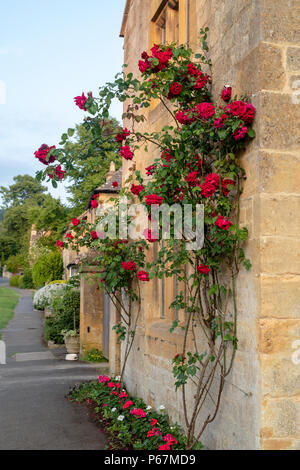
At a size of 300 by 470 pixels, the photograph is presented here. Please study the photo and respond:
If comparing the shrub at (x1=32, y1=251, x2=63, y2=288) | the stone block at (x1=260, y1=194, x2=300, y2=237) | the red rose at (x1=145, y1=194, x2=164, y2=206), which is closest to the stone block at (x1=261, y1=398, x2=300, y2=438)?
the stone block at (x1=260, y1=194, x2=300, y2=237)

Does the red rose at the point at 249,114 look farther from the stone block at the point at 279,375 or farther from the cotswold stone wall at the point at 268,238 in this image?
the stone block at the point at 279,375

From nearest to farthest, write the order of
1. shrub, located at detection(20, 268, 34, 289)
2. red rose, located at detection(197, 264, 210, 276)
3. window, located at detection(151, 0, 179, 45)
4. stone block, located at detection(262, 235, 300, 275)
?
stone block, located at detection(262, 235, 300, 275), red rose, located at detection(197, 264, 210, 276), window, located at detection(151, 0, 179, 45), shrub, located at detection(20, 268, 34, 289)

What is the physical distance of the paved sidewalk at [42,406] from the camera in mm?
5176

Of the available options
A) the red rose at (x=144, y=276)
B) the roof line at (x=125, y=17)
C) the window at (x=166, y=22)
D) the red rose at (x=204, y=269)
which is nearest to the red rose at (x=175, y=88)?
the red rose at (x=204, y=269)

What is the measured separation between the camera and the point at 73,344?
12.0 m

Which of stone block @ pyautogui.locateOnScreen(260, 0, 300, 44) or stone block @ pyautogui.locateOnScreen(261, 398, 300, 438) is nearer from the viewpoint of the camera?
stone block @ pyautogui.locateOnScreen(261, 398, 300, 438)

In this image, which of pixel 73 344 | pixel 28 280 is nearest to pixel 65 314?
pixel 73 344

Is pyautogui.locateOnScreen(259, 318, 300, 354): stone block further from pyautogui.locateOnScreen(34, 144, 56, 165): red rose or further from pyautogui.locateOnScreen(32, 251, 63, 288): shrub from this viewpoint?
pyautogui.locateOnScreen(32, 251, 63, 288): shrub

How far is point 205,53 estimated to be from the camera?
4523mm

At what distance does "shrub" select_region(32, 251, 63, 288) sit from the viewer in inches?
1263

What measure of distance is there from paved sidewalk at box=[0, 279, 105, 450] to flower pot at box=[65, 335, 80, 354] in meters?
0.47

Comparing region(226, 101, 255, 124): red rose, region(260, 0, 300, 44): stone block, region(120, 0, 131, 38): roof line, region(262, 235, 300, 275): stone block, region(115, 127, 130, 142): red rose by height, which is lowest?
region(262, 235, 300, 275): stone block

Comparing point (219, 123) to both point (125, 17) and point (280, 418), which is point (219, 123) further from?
point (125, 17)
